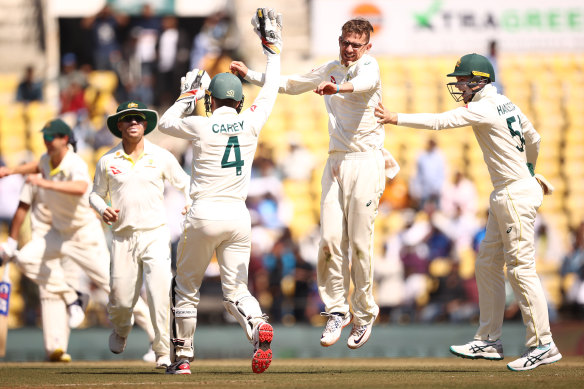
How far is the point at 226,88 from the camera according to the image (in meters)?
8.81

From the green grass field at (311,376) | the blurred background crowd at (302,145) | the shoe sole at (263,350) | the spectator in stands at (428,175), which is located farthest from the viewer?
the spectator in stands at (428,175)

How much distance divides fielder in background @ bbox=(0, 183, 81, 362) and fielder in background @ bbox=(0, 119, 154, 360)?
2.0 inches

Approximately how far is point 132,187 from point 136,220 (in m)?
0.31

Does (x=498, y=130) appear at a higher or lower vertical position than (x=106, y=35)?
lower

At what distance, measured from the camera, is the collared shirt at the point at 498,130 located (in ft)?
30.1

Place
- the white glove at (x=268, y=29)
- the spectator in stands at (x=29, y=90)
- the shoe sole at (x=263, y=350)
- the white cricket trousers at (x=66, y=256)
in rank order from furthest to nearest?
the spectator in stands at (x=29, y=90) < the white cricket trousers at (x=66, y=256) < the white glove at (x=268, y=29) < the shoe sole at (x=263, y=350)

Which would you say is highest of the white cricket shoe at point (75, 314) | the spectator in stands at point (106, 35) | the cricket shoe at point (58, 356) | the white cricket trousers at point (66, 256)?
the spectator in stands at point (106, 35)

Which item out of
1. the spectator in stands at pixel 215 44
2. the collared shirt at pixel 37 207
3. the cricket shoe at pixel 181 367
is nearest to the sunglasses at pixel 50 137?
the collared shirt at pixel 37 207

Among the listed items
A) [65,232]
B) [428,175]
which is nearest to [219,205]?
[65,232]

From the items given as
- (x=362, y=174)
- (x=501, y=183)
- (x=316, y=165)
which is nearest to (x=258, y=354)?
(x=362, y=174)

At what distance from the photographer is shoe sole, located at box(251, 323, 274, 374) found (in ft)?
28.0

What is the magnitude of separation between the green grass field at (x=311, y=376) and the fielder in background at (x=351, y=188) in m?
0.62

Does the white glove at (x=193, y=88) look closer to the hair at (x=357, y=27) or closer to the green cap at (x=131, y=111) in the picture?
the green cap at (x=131, y=111)

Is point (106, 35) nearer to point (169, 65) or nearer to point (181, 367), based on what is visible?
point (169, 65)
